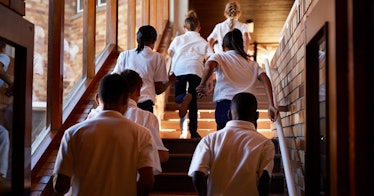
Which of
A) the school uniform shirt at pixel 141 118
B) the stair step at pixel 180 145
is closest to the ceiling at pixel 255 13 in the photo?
the stair step at pixel 180 145

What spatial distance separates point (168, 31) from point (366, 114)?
6.83 meters

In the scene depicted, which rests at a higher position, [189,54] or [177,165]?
[189,54]

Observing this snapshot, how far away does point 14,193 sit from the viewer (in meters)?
1.95

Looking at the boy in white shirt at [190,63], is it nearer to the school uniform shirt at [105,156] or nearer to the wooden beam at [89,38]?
the wooden beam at [89,38]

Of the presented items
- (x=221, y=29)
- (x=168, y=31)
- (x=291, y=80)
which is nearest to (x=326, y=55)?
(x=291, y=80)

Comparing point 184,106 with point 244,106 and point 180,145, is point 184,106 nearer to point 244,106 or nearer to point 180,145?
point 180,145

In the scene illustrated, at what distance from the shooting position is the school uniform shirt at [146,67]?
12.5ft

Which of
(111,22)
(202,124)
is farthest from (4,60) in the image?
(202,124)

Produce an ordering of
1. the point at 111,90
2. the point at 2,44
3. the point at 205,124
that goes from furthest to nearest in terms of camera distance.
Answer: the point at 205,124, the point at 111,90, the point at 2,44

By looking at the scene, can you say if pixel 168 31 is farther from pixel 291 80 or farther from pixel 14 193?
pixel 14 193

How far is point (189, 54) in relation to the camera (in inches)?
192

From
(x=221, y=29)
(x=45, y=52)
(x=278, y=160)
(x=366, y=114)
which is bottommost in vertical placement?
(x=278, y=160)

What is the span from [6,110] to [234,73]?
199 centimetres

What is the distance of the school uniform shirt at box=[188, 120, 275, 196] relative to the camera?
2.33 metres
